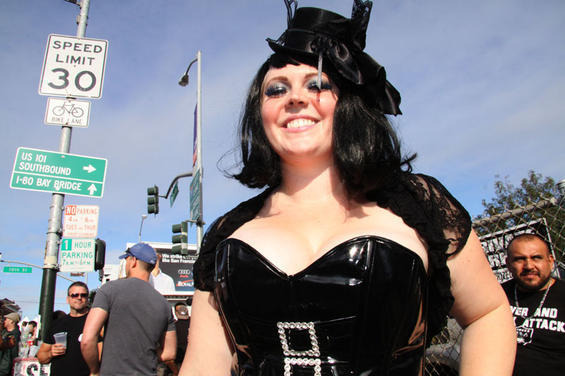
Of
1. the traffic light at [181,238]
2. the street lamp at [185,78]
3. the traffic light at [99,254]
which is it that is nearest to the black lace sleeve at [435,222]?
Answer: the traffic light at [99,254]

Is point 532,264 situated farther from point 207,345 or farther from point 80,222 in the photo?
point 80,222

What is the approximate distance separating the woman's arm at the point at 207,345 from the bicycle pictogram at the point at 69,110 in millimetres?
5595

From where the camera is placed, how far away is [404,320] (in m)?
1.21

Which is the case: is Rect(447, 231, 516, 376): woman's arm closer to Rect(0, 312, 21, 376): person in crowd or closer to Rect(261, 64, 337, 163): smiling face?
Rect(261, 64, 337, 163): smiling face

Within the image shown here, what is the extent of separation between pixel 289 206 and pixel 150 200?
11.5 metres

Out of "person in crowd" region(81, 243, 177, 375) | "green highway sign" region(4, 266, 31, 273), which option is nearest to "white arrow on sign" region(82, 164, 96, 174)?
"person in crowd" region(81, 243, 177, 375)

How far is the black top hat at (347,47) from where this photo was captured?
1.53 metres

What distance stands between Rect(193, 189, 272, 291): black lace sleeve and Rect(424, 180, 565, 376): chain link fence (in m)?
2.48

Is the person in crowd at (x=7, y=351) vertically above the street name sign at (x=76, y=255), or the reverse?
the street name sign at (x=76, y=255)

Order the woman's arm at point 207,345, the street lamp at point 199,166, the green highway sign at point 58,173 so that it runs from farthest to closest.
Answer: the street lamp at point 199,166 < the green highway sign at point 58,173 < the woman's arm at point 207,345

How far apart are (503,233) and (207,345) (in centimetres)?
292

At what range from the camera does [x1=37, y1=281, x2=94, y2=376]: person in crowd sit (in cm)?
409

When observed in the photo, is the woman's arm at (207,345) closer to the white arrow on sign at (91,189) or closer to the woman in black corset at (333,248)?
the woman in black corset at (333,248)

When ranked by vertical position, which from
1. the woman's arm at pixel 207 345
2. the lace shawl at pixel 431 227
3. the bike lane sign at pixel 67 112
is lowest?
the woman's arm at pixel 207 345
